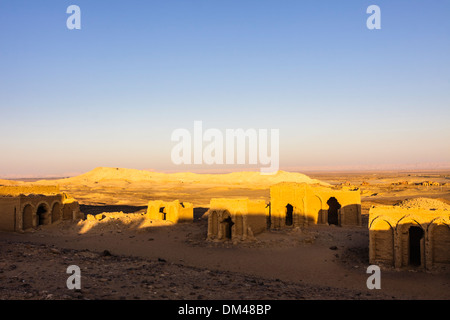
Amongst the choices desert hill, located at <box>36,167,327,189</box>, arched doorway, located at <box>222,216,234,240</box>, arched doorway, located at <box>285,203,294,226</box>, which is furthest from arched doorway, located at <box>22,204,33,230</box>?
desert hill, located at <box>36,167,327,189</box>

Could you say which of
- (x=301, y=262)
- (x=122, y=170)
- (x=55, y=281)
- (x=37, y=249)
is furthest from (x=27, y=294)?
(x=122, y=170)

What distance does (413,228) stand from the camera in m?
19.3

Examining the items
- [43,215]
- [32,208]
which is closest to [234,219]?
[32,208]

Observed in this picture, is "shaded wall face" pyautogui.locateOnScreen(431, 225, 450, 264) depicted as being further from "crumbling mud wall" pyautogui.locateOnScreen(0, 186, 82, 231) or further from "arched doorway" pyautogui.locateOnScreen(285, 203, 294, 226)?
"crumbling mud wall" pyautogui.locateOnScreen(0, 186, 82, 231)

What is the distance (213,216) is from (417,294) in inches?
498

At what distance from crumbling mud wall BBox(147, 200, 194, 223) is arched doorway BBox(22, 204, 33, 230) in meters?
8.81

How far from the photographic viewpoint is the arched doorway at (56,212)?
29.8 metres

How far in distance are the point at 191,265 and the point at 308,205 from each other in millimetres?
12530

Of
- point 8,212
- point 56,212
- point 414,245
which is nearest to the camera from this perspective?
point 414,245

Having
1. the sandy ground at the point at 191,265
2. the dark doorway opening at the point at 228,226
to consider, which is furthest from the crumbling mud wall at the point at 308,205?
the dark doorway opening at the point at 228,226

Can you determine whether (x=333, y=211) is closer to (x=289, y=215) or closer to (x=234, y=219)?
(x=289, y=215)

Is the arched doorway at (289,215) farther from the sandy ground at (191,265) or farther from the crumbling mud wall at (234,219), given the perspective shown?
the crumbling mud wall at (234,219)

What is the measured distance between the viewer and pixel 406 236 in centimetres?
1691

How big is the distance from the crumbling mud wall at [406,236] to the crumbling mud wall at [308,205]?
9.77m
